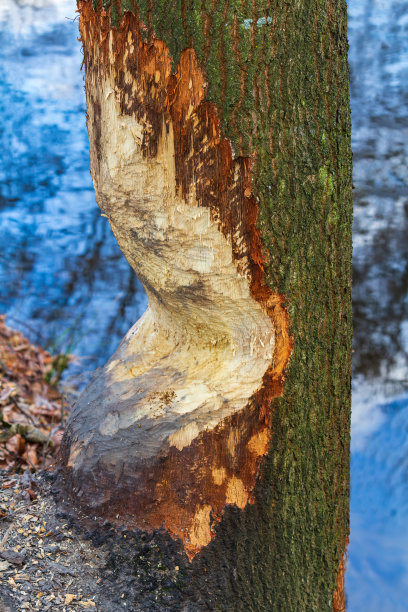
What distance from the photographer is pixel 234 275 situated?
1358 millimetres

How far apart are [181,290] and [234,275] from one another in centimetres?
18

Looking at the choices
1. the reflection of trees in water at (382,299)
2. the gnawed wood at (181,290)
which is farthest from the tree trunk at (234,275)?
the reflection of trees in water at (382,299)

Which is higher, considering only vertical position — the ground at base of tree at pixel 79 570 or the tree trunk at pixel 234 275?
the tree trunk at pixel 234 275

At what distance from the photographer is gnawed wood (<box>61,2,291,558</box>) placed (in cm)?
132

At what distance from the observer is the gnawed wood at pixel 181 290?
132 centimetres

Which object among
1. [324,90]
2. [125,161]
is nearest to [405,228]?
[324,90]

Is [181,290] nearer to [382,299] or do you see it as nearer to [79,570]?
[79,570]

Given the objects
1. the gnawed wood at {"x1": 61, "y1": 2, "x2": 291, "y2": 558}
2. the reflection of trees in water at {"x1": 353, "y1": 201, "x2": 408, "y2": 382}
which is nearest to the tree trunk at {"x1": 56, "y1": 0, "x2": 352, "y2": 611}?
the gnawed wood at {"x1": 61, "y1": 2, "x2": 291, "y2": 558}

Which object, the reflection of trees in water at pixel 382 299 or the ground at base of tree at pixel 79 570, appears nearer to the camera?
the ground at base of tree at pixel 79 570

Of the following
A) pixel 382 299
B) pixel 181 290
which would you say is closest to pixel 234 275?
pixel 181 290

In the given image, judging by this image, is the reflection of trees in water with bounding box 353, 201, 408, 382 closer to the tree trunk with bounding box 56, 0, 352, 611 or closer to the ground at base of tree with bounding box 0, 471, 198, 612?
the tree trunk with bounding box 56, 0, 352, 611

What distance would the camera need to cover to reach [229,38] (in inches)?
49.4

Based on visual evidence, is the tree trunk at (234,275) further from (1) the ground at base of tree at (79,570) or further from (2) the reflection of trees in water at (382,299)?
(2) the reflection of trees in water at (382,299)

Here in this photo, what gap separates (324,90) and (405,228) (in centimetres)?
263
